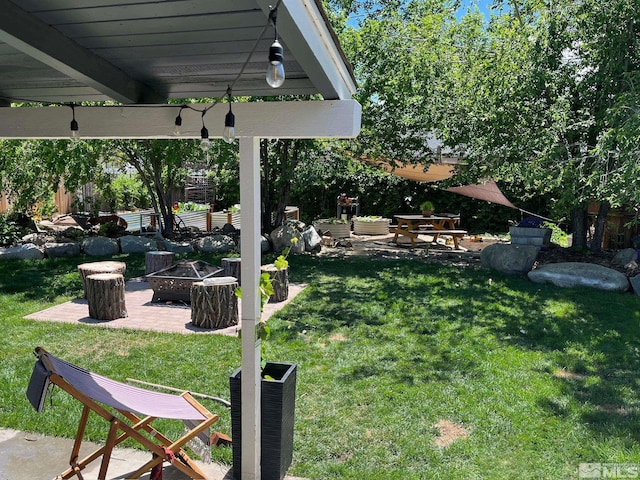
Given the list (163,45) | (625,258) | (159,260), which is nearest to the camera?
(163,45)

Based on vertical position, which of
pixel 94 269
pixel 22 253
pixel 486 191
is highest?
pixel 486 191

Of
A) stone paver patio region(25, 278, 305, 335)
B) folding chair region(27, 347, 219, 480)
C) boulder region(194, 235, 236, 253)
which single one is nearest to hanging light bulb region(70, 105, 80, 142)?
folding chair region(27, 347, 219, 480)

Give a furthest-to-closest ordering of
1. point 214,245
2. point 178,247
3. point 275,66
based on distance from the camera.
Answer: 1. point 214,245
2. point 178,247
3. point 275,66

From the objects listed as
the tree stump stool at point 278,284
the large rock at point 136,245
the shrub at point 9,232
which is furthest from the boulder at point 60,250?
the tree stump stool at point 278,284

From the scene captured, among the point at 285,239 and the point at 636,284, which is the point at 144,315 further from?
the point at 636,284

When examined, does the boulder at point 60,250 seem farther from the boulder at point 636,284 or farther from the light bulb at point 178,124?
the boulder at point 636,284

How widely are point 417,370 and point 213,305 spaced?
2398mm

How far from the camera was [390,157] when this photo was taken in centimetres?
1088

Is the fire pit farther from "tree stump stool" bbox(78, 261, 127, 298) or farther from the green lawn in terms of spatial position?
the green lawn

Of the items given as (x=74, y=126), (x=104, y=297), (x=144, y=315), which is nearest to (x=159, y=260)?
(x=144, y=315)

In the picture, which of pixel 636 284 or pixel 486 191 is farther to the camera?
pixel 486 191

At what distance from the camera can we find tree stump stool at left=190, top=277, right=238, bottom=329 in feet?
19.2

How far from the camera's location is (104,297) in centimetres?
604

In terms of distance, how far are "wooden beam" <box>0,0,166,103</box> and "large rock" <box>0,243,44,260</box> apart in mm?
7877
